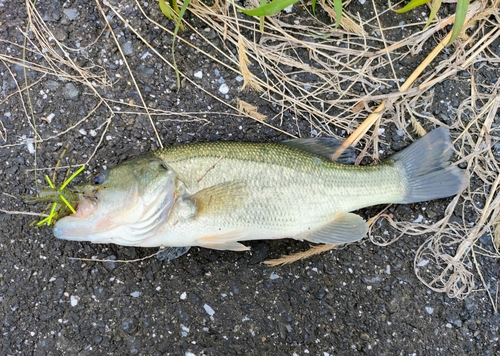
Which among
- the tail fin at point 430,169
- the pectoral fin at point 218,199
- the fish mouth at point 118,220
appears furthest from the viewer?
the tail fin at point 430,169

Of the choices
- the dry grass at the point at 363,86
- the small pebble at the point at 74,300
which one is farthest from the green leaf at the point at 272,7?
the small pebble at the point at 74,300

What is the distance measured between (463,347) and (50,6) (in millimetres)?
3551

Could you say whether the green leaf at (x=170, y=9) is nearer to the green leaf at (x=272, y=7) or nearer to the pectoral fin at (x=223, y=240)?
the green leaf at (x=272, y=7)

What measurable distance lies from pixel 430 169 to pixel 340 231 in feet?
2.38

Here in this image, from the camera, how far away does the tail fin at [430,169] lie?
8.45 ft

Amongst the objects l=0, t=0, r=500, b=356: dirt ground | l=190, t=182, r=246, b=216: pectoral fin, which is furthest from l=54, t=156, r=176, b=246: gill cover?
l=0, t=0, r=500, b=356: dirt ground

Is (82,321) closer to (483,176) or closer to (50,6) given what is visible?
(50,6)

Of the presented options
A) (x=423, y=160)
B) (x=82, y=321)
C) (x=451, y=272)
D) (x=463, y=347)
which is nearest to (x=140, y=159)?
(x=82, y=321)

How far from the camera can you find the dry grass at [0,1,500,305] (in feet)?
8.84

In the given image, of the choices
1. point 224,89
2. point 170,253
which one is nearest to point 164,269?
point 170,253

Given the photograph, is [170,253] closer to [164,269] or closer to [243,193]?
[164,269]

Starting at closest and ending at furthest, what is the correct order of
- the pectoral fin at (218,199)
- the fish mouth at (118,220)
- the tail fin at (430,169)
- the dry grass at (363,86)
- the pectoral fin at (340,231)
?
the fish mouth at (118,220) → the pectoral fin at (218,199) → the pectoral fin at (340,231) → the tail fin at (430,169) → the dry grass at (363,86)

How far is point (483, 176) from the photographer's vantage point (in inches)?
109

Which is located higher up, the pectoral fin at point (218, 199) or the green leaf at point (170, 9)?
the green leaf at point (170, 9)
